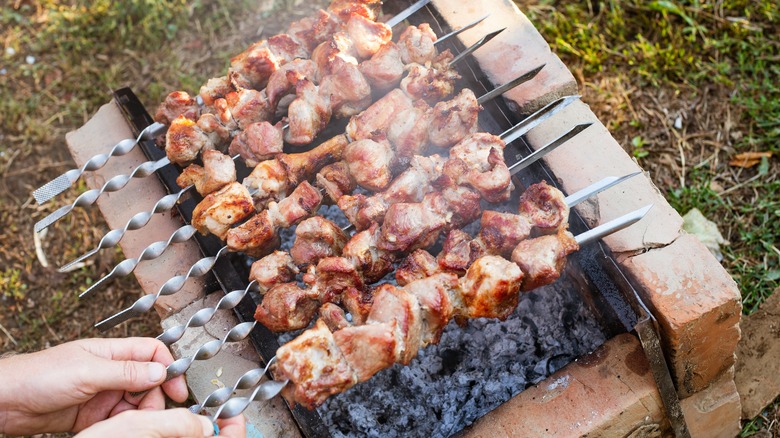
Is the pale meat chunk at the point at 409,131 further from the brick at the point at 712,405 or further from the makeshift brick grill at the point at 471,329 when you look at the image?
the brick at the point at 712,405

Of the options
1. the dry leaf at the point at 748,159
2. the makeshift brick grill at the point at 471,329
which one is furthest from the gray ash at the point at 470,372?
the dry leaf at the point at 748,159

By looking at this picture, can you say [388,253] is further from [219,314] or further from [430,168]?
[219,314]

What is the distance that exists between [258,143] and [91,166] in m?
0.87

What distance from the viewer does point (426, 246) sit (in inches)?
113

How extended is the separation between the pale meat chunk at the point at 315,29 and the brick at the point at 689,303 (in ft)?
6.28

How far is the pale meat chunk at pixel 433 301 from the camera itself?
2492mm

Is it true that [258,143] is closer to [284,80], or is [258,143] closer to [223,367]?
[284,80]

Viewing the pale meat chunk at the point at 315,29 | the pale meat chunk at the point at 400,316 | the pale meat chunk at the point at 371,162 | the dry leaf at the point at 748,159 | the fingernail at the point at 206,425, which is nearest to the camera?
the fingernail at the point at 206,425

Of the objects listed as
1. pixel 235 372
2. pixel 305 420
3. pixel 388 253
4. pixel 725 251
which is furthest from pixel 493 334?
pixel 725 251

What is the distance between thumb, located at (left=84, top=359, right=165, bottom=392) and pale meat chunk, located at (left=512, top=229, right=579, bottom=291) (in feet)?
4.96

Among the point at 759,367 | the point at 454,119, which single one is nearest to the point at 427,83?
the point at 454,119

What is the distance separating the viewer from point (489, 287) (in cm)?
249

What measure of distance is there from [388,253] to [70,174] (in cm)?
163

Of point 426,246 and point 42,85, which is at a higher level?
point 42,85
